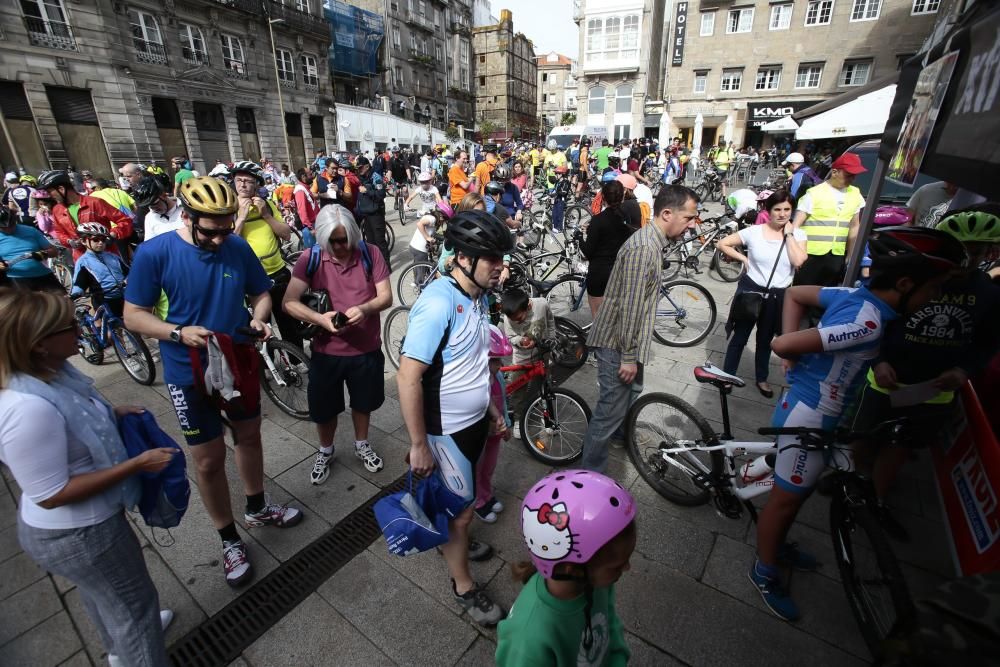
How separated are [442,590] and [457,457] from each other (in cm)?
106

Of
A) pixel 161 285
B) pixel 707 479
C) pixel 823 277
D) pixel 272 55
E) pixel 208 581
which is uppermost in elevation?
pixel 272 55

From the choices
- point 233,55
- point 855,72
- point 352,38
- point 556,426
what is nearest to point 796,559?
point 556,426

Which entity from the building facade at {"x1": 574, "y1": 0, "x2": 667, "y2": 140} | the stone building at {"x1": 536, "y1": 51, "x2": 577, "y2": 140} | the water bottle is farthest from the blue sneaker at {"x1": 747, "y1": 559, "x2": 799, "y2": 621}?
the stone building at {"x1": 536, "y1": 51, "x2": 577, "y2": 140}

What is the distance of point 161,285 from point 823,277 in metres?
5.84

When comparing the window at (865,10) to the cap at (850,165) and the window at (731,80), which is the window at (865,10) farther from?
the cap at (850,165)

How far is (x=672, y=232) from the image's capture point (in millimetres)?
2938

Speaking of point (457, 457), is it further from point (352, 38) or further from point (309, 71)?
point (352, 38)

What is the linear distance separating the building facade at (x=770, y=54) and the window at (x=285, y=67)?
28.6m

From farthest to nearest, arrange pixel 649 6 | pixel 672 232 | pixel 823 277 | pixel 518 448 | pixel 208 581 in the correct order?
1. pixel 649 6
2. pixel 823 277
3. pixel 518 448
4. pixel 672 232
5. pixel 208 581

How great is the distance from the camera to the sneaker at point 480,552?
281 cm

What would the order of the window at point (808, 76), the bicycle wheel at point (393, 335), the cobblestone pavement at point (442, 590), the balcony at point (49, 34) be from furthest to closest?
the window at point (808, 76) → the balcony at point (49, 34) → the bicycle wheel at point (393, 335) → the cobblestone pavement at point (442, 590)

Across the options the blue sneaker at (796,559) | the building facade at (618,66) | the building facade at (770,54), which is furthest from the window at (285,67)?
the blue sneaker at (796,559)

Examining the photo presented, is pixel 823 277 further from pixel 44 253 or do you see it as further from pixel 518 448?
pixel 44 253

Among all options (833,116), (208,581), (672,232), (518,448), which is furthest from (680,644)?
(833,116)
